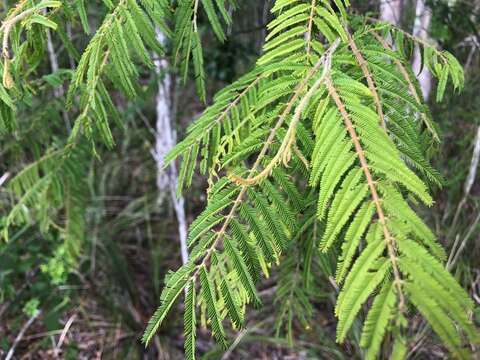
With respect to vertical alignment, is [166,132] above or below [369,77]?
below

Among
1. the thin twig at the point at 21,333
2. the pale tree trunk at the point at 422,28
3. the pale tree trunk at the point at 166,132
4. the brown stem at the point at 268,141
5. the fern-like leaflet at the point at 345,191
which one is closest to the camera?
the fern-like leaflet at the point at 345,191

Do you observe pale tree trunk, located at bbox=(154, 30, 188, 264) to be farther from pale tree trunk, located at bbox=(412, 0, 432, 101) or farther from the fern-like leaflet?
the fern-like leaflet

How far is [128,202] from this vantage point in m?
3.30

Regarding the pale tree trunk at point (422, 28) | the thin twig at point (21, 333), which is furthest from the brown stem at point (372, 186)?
the thin twig at point (21, 333)

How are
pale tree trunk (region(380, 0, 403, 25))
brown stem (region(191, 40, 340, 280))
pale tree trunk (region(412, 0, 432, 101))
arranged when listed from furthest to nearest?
1. pale tree trunk (region(412, 0, 432, 101))
2. pale tree trunk (region(380, 0, 403, 25))
3. brown stem (region(191, 40, 340, 280))

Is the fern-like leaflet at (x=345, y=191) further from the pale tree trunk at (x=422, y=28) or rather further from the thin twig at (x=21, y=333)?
the thin twig at (x=21, y=333)

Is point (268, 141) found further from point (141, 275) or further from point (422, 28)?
point (141, 275)

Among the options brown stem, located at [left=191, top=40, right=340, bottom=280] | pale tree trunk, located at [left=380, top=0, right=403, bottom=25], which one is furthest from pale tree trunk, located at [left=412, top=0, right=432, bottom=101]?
brown stem, located at [left=191, top=40, right=340, bottom=280]

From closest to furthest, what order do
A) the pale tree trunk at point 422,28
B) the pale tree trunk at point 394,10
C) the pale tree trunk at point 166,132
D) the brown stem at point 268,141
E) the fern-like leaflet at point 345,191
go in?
1. the fern-like leaflet at point 345,191
2. the brown stem at point 268,141
3. the pale tree trunk at point 394,10
4. the pale tree trunk at point 422,28
5. the pale tree trunk at point 166,132

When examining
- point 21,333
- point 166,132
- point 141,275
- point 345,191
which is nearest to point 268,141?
point 345,191

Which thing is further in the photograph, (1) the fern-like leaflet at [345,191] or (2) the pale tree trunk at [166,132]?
(2) the pale tree trunk at [166,132]

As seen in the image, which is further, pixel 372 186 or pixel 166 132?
pixel 166 132

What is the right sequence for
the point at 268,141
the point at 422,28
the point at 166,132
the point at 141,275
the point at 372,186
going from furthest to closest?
1. the point at 141,275
2. the point at 166,132
3. the point at 422,28
4. the point at 268,141
5. the point at 372,186

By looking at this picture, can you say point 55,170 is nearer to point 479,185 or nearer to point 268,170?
point 268,170
